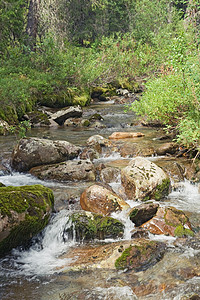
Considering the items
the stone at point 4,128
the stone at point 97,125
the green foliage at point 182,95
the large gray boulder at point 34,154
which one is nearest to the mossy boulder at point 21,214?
the large gray boulder at point 34,154

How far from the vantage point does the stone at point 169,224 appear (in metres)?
5.23

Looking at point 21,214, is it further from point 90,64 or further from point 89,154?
point 90,64

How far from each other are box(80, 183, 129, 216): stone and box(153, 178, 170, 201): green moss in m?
0.89

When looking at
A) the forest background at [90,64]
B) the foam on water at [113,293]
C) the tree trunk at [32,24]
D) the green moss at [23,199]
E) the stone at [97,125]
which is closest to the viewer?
the foam on water at [113,293]

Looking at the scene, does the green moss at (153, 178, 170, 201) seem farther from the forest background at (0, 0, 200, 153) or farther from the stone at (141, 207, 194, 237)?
the forest background at (0, 0, 200, 153)

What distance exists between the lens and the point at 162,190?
685cm

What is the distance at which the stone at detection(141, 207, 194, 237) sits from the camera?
523 centimetres

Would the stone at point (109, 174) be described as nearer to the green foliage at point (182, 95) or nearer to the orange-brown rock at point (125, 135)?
the green foliage at point (182, 95)

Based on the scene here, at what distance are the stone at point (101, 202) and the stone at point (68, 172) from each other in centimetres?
148

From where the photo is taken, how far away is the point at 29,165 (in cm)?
842

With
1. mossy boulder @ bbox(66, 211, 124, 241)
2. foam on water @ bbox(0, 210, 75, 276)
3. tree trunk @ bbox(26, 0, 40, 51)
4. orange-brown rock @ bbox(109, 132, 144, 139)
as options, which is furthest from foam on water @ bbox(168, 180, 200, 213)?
tree trunk @ bbox(26, 0, 40, 51)

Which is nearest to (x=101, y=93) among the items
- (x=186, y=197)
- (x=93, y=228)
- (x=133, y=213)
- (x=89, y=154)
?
(x=89, y=154)

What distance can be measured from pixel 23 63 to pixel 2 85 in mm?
5371

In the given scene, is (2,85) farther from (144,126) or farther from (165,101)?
(165,101)
